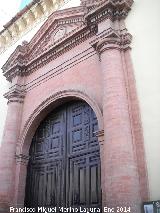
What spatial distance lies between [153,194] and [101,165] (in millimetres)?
1165

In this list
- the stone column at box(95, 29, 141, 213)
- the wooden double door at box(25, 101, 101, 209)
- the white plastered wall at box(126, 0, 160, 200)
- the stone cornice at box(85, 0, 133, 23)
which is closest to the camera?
the stone column at box(95, 29, 141, 213)

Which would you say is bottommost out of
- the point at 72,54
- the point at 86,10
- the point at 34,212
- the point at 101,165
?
the point at 34,212

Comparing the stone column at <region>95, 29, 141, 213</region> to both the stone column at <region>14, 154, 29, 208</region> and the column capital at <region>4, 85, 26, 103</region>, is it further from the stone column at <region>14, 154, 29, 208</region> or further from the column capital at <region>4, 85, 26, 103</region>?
the column capital at <region>4, 85, 26, 103</region>

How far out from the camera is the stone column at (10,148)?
671 centimetres

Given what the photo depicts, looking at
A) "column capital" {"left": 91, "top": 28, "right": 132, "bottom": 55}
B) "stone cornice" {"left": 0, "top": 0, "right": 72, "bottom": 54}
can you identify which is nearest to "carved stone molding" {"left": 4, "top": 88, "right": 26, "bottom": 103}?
"stone cornice" {"left": 0, "top": 0, "right": 72, "bottom": 54}

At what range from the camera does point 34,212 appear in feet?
21.6

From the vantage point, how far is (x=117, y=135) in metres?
4.94

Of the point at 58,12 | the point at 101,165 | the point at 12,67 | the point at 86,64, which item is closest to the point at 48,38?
the point at 58,12

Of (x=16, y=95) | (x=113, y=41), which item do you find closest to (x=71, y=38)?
(x=113, y=41)

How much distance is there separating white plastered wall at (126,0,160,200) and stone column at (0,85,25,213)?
11.6ft

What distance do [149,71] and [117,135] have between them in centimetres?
137

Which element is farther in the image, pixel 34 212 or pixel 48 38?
pixel 48 38

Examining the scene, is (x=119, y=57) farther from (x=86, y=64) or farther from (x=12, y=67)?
(x=12, y=67)

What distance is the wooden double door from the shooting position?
590cm
